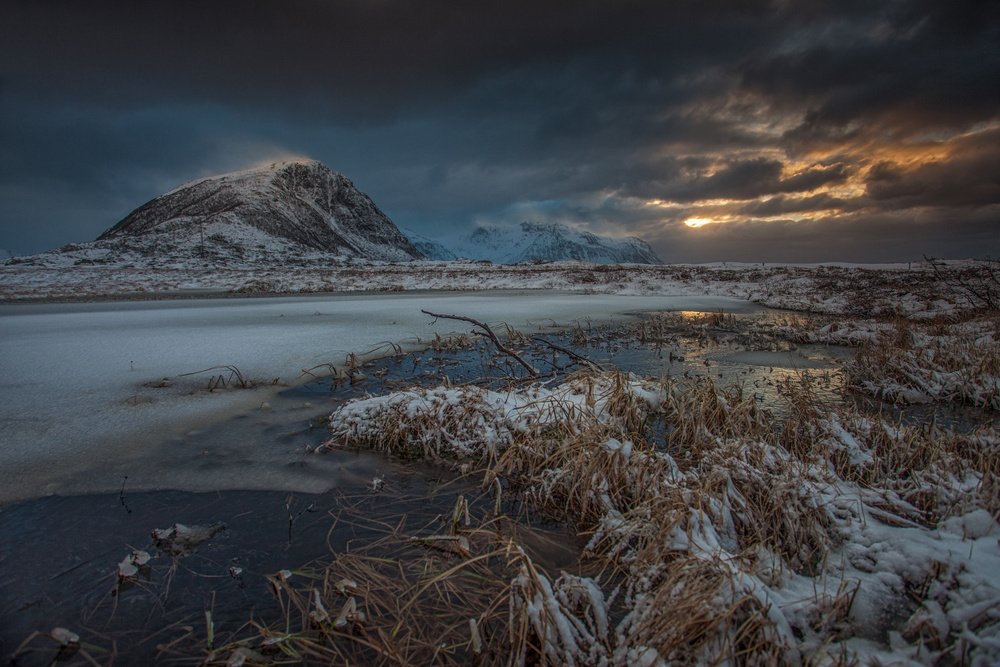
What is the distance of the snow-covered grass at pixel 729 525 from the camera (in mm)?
1572

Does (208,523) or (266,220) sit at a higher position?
(266,220)

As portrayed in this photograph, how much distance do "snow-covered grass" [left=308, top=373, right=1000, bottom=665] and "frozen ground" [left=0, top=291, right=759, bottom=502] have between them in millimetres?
1573

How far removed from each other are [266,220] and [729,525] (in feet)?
362

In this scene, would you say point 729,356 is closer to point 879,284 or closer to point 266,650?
point 266,650

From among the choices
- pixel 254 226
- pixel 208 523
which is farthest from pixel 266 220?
pixel 208 523

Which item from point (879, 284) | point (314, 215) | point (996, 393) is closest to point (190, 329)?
point (996, 393)

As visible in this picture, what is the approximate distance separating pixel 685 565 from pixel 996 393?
557cm

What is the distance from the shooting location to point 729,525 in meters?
2.37

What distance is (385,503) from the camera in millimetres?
2984

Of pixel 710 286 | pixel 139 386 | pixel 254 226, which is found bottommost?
pixel 139 386

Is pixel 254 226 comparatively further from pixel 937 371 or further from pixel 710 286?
pixel 937 371

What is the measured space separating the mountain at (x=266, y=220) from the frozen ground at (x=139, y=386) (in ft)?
248

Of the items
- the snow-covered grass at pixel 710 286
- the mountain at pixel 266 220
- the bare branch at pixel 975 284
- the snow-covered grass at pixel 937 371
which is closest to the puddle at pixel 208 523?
the snow-covered grass at pixel 937 371

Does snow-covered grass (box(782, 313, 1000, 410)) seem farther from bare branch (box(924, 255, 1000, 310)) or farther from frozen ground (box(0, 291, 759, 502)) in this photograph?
frozen ground (box(0, 291, 759, 502))
